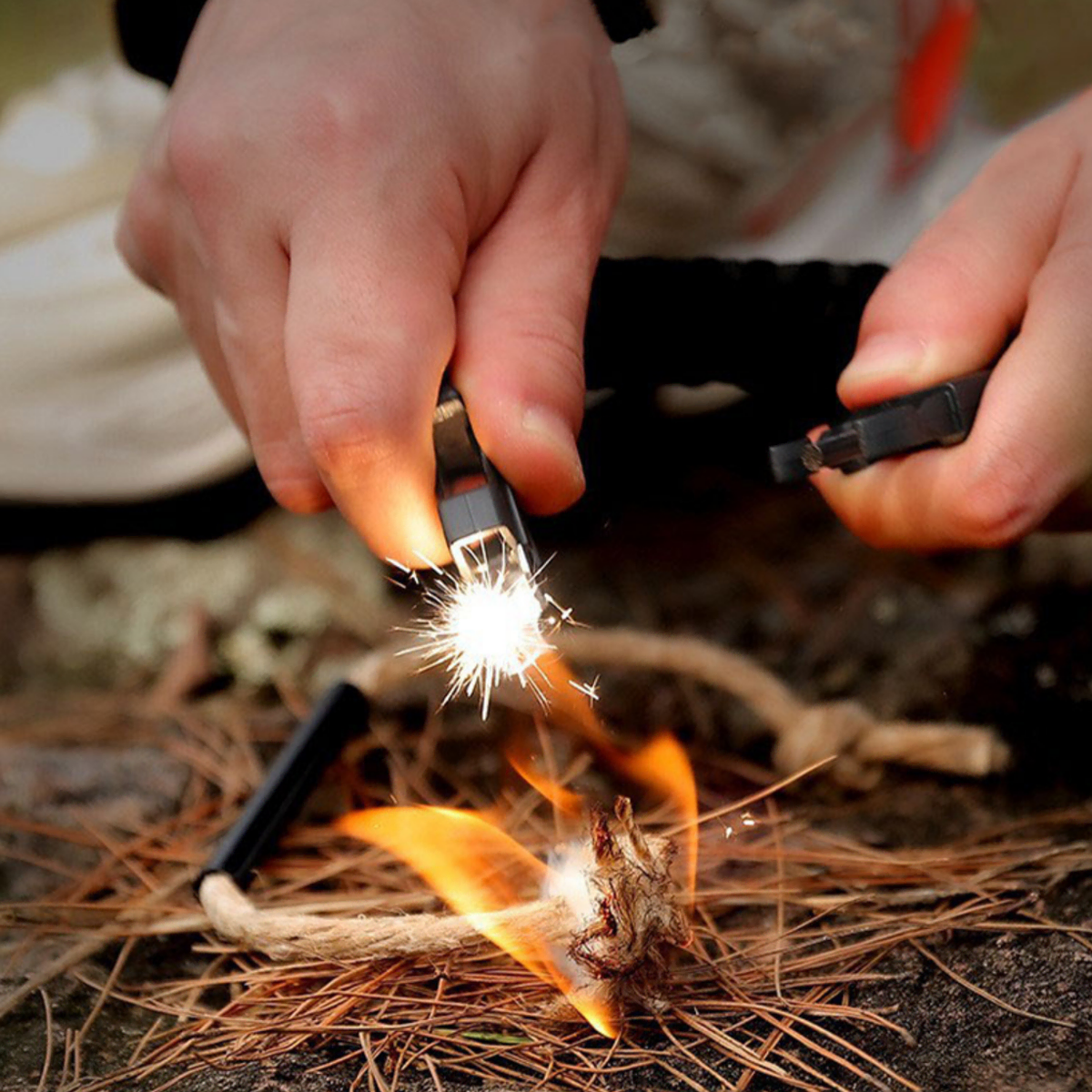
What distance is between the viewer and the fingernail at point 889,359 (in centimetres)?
97

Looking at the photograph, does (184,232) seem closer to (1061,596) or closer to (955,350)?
(955,350)

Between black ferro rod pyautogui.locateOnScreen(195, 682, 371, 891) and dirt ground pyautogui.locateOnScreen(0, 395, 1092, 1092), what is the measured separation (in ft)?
0.31

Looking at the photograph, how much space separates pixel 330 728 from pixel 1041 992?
66cm

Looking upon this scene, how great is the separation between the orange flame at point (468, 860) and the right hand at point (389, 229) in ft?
0.81

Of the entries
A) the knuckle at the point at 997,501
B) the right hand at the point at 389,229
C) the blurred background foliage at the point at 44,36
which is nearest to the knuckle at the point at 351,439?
the right hand at the point at 389,229

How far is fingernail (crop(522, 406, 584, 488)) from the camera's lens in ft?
2.76

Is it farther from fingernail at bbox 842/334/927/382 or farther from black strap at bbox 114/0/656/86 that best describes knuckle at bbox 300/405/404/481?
black strap at bbox 114/0/656/86

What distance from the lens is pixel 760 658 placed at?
1.55 meters

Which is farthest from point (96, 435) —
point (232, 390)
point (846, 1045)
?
point (846, 1045)

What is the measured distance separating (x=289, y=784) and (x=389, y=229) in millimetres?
525

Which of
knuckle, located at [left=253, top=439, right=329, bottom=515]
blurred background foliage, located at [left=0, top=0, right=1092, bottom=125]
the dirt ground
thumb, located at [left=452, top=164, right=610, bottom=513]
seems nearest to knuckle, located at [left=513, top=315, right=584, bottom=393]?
thumb, located at [left=452, top=164, right=610, bottom=513]

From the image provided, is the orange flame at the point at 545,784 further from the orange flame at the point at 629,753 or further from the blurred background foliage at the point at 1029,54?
the blurred background foliage at the point at 1029,54

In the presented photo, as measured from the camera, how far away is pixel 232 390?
113cm

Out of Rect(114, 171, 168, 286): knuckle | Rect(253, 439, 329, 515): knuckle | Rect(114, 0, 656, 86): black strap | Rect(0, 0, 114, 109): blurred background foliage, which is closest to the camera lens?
Rect(253, 439, 329, 515): knuckle
